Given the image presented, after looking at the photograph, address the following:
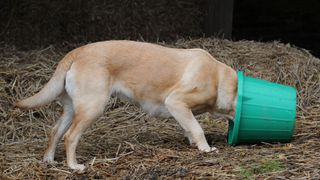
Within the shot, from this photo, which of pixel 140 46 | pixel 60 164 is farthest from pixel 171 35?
pixel 60 164

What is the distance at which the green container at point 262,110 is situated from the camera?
571cm

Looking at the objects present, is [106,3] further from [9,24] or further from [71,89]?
[71,89]

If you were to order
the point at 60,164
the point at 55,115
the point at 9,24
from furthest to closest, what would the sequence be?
the point at 9,24
the point at 55,115
the point at 60,164

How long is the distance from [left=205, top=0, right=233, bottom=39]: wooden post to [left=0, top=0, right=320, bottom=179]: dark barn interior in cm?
2

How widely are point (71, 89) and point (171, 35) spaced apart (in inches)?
187

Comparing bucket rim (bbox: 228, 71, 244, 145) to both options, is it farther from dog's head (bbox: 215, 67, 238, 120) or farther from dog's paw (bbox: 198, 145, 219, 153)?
dog's paw (bbox: 198, 145, 219, 153)

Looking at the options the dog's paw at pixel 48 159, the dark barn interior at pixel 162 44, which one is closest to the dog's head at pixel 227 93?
the dark barn interior at pixel 162 44

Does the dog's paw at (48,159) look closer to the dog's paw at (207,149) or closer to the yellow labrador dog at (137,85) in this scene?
the yellow labrador dog at (137,85)

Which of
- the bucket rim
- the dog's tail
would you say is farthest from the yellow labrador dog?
the bucket rim

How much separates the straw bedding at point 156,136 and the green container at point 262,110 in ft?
0.52

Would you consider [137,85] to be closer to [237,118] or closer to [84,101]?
[84,101]

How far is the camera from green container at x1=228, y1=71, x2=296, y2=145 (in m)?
5.71

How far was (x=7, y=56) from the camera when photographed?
8.44 meters

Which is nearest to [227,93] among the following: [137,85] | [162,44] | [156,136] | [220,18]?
[137,85]
